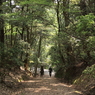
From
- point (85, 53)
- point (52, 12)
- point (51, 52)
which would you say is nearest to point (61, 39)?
point (85, 53)

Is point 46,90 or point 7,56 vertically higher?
point 7,56

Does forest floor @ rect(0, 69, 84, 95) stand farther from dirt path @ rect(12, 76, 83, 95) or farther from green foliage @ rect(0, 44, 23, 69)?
green foliage @ rect(0, 44, 23, 69)

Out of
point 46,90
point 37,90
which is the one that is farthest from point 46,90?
point 37,90

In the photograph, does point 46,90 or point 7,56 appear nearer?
point 7,56

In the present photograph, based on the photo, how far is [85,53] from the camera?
12.0 meters

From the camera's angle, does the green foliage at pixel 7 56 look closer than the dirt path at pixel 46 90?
No

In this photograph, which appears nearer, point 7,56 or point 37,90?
point 7,56

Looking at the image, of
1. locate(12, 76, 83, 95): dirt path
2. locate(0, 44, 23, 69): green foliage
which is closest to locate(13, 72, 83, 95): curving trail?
locate(12, 76, 83, 95): dirt path

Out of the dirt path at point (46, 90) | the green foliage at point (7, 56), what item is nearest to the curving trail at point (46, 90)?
the dirt path at point (46, 90)

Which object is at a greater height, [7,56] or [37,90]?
[7,56]

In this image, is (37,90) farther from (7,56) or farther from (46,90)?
(7,56)

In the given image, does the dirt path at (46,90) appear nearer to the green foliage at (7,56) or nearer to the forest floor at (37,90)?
the forest floor at (37,90)

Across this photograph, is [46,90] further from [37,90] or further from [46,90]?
[37,90]

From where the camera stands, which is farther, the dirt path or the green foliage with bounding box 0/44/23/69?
the green foliage with bounding box 0/44/23/69
